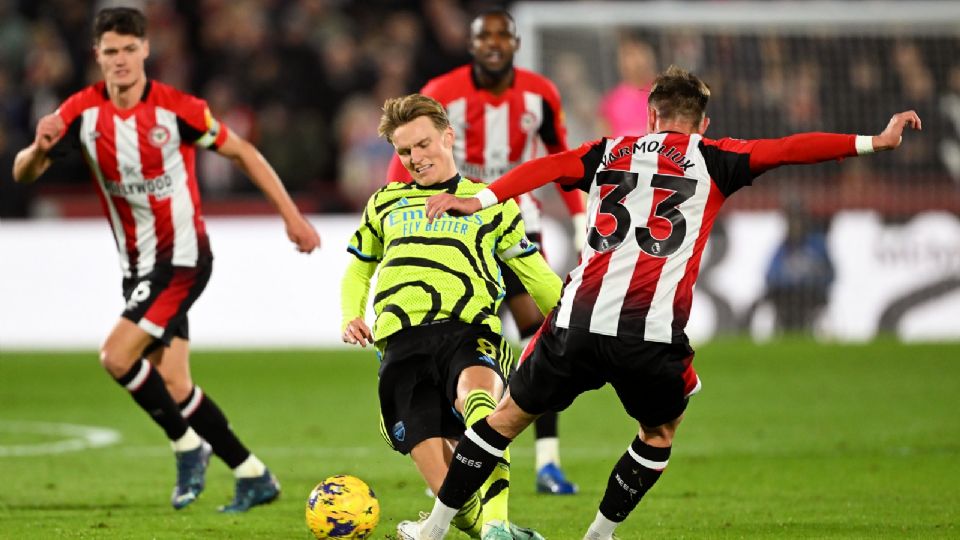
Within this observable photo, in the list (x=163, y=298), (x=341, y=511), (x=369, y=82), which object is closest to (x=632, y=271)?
(x=341, y=511)

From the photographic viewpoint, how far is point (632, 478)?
5.85m

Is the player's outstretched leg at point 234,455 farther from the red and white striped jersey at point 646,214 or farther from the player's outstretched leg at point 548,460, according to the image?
the red and white striped jersey at point 646,214

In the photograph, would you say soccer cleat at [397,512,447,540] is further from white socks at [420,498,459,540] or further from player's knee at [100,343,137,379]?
player's knee at [100,343,137,379]

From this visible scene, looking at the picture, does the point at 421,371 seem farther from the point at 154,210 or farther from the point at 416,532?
the point at 154,210

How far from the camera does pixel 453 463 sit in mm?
5738

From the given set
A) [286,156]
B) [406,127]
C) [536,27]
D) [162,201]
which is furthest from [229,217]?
[406,127]

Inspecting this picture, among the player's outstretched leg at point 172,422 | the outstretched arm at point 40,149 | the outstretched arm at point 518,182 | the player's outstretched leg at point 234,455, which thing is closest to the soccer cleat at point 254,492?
the player's outstretched leg at point 234,455

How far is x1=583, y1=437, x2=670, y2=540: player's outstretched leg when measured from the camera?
5852mm

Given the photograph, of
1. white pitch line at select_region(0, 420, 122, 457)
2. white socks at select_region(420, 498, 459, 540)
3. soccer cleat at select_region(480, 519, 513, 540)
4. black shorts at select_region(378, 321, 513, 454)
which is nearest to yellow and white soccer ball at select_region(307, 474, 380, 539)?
black shorts at select_region(378, 321, 513, 454)

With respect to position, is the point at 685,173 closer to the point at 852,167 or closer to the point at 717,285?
the point at 717,285

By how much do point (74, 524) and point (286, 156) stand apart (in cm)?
1172

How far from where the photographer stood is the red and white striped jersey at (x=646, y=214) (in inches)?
221

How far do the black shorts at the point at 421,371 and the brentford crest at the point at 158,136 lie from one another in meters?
2.18

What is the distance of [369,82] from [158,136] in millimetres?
11259
